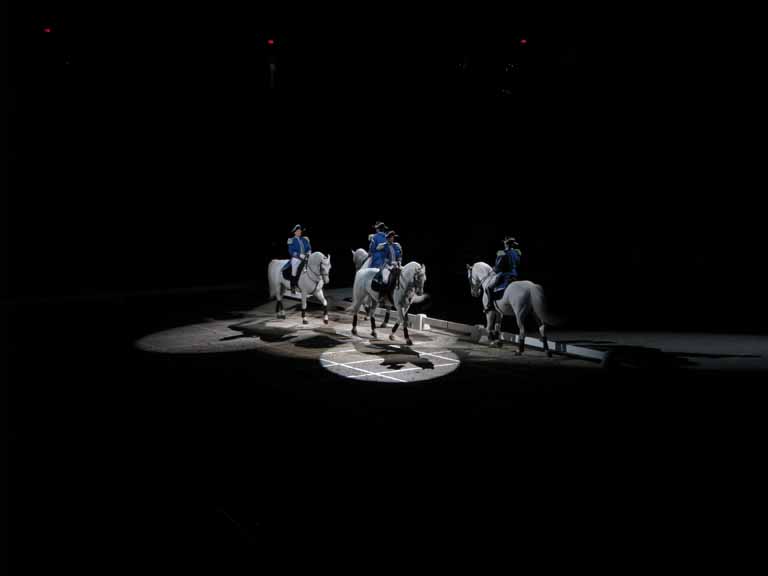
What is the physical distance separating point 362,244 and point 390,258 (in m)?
13.2

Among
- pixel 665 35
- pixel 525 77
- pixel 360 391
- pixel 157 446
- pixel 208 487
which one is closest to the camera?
pixel 208 487

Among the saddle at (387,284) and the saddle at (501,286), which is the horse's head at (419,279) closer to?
the saddle at (387,284)

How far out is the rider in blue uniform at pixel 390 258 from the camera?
40.8ft

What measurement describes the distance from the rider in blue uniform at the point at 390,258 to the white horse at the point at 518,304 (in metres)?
1.61

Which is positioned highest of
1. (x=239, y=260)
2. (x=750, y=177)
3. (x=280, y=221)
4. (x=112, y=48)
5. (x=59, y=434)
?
(x=112, y=48)

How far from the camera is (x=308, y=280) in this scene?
47.2 ft

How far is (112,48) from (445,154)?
13811mm

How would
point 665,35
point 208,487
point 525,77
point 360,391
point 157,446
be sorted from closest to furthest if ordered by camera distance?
point 208,487 < point 157,446 < point 360,391 < point 665,35 < point 525,77

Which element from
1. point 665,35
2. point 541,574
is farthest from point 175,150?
point 541,574

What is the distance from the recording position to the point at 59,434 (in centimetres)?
712

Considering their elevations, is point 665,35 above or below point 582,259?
above

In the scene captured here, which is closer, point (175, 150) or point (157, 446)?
point (157, 446)

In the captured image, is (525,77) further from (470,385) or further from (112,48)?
(470,385)

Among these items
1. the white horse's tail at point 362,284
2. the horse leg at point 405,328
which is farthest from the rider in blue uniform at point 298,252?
the horse leg at point 405,328
